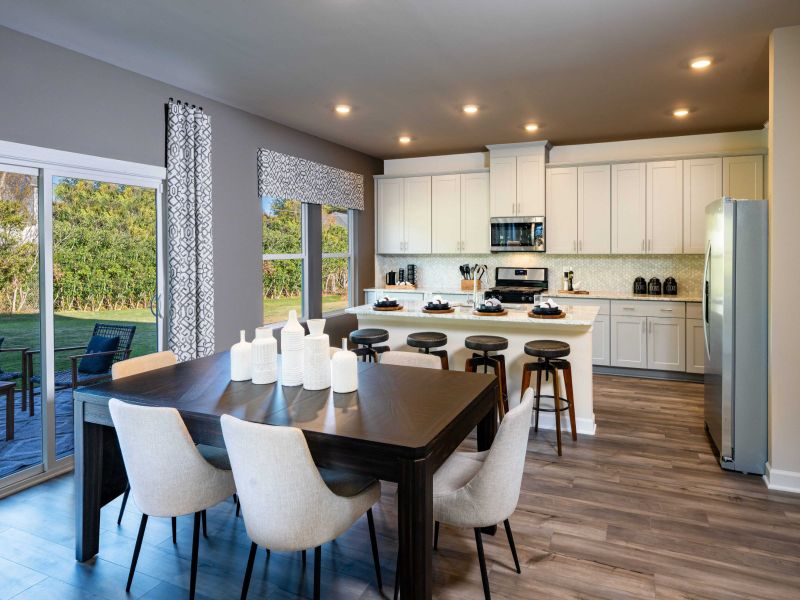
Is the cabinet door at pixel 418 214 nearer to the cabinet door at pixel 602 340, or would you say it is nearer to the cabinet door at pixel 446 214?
the cabinet door at pixel 446 214

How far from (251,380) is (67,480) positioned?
1.82 m

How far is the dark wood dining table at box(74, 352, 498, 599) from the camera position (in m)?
1.68

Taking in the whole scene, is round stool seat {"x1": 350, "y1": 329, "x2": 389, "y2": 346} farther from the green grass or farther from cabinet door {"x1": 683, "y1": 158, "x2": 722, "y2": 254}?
cabinet door {"x1": 683, "y1": 158, "x2": 722, "y2": 254}

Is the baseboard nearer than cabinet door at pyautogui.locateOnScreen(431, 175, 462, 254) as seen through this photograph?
Yes

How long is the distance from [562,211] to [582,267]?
80 centimetres

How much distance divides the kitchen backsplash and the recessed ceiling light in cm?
280

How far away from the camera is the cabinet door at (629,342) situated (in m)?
5.88

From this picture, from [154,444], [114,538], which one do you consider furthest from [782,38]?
[114,538]

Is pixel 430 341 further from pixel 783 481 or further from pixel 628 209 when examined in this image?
pixel 628 209

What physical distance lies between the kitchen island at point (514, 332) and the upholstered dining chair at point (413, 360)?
1.24 metres

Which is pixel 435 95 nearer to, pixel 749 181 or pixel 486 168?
pixel 486 168

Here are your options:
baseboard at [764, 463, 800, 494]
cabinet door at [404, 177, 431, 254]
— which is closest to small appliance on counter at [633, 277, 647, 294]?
cabinet door at [404, 177, 431, 254]

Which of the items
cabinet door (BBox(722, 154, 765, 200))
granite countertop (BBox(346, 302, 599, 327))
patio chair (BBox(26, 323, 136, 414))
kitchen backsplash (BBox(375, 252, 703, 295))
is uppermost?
cabinet door (BBox(722, 154, 765, 200))

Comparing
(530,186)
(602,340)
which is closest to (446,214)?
(530,186)
